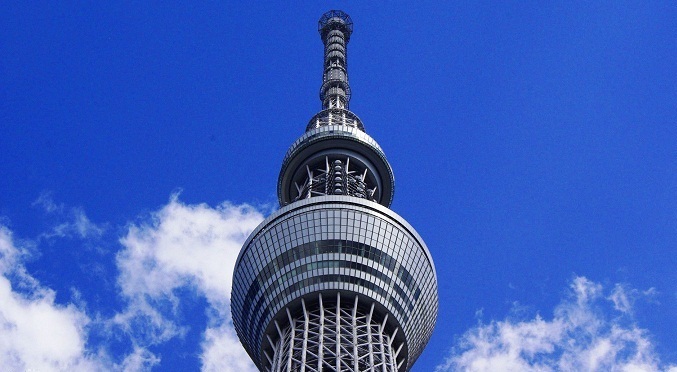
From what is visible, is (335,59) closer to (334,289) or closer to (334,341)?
(334,289)

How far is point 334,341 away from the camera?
86.2 meters

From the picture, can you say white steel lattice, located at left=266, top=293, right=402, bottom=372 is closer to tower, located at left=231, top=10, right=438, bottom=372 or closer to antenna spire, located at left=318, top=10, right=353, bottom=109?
tower, located at left=231, top=10, right=438, bottom=372

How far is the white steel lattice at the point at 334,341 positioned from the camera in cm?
8344

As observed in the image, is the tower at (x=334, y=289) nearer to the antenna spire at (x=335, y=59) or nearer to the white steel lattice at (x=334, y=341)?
the white steel lattice at (x=334, y=341)

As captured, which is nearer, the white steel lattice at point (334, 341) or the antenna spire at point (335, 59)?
the white steel lattice at point (334, 341)

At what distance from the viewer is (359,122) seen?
122375 mm

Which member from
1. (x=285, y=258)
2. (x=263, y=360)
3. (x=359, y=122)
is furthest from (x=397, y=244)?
(x=359, y=122)

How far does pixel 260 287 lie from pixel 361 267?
34.9ft

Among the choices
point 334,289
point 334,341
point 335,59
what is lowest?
point 334,341

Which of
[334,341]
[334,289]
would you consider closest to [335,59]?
[334,289]

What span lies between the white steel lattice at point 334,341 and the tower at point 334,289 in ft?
0.37

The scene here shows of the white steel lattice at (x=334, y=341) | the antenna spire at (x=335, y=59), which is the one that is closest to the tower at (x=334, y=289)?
the white steel lattice at (x=334, y=341)

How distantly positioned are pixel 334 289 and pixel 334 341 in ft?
17.5

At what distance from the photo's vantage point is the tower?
283 feet
